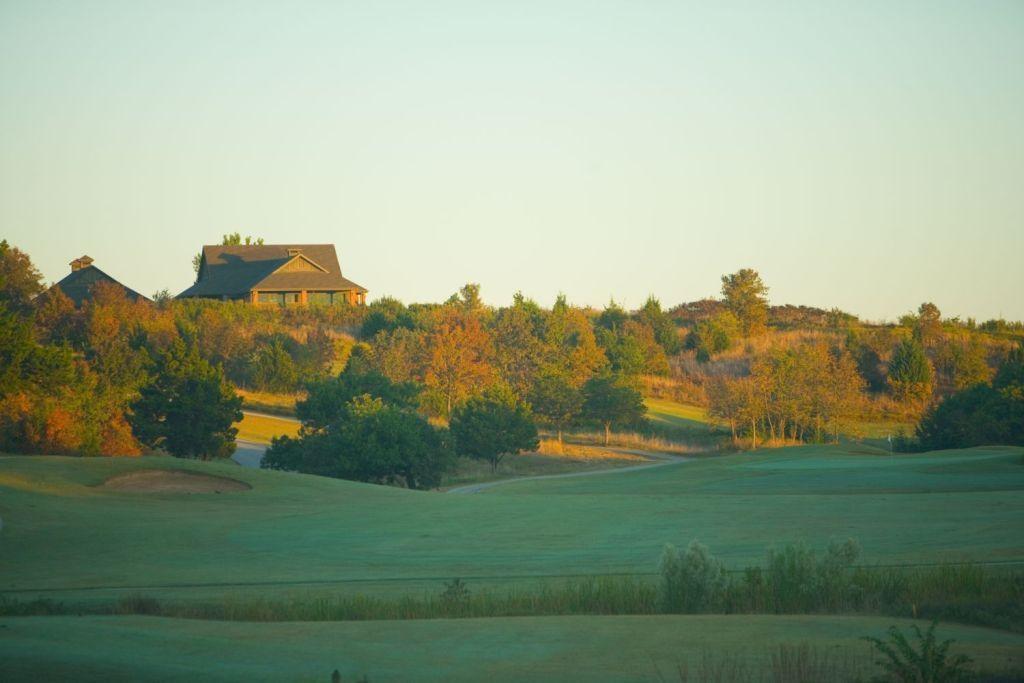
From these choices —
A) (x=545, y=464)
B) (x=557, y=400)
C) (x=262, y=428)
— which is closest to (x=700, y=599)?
(x=545, y=464)

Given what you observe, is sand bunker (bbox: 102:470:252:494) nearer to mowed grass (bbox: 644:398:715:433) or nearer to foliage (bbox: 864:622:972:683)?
foliage (bbox: 864:622:972:683)

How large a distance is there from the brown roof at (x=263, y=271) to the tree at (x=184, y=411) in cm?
4399

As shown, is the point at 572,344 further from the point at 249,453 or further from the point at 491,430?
the point at 249,453

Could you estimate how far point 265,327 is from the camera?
69625 millimetres

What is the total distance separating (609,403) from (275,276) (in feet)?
128

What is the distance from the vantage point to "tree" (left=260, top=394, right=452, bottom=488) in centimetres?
3778

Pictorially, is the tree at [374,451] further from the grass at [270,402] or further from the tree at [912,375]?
the tree at [912,375]

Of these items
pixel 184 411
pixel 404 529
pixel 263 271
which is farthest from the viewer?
pixel 263 271

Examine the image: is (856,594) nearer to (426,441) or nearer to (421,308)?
(426,441)

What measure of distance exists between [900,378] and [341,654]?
57.5 meters

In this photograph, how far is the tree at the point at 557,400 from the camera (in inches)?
2136

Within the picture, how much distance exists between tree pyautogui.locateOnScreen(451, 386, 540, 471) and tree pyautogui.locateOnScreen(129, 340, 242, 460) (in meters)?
9.36

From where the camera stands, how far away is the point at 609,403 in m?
54.8

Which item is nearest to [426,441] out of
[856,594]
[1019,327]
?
[856,594]
